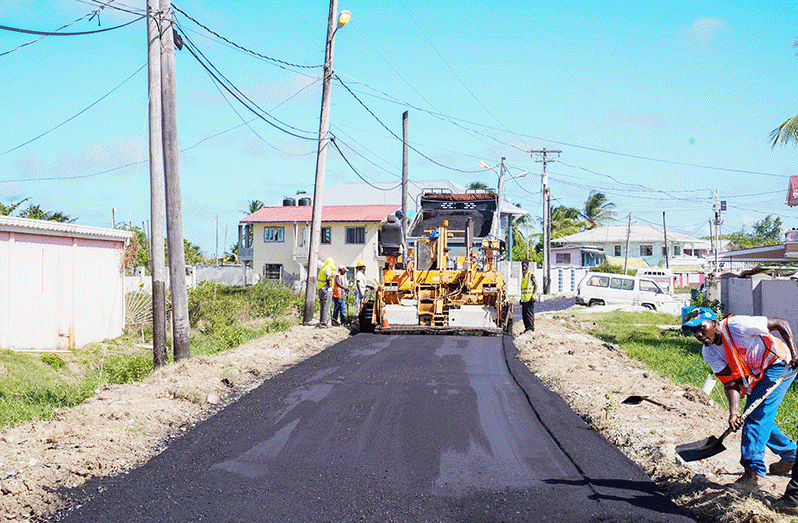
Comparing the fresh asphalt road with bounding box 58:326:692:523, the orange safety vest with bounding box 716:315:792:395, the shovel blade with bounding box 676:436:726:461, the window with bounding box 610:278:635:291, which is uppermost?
the window with bounding box 610:278:635:291

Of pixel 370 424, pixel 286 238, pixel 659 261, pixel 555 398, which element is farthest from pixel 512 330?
pixel 659 261

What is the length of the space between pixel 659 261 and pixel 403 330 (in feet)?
193

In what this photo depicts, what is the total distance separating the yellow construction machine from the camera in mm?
17094

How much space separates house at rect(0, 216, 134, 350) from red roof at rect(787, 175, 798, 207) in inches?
686

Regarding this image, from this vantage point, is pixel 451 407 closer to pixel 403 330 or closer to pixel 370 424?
pixel 370 424

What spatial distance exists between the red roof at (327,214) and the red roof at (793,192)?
2493 centimetres

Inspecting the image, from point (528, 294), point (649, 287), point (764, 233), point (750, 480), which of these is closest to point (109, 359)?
point (528, 294)

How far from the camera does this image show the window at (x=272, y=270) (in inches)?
1844

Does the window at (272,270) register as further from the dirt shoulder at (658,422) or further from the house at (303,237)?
the dirt shoulder at (658,422)

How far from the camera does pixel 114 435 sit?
717 centimetres

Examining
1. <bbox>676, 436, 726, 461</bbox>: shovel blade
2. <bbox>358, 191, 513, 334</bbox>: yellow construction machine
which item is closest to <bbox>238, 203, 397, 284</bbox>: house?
<bbox>358, 191, 513, 334</bbox>: yellow construction machine

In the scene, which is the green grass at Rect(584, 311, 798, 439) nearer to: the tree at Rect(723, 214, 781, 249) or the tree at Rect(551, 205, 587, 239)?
the tree at Rect(551, 205, 587, 239)

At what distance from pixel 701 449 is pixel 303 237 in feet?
133

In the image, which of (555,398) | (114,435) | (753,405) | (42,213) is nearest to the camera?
(753,405)
